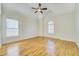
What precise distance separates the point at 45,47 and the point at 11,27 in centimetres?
69

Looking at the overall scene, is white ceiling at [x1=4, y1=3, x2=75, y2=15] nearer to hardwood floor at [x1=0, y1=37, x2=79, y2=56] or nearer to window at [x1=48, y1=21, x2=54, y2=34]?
window at [x1=48, y1=21, x2=54, y2=34]

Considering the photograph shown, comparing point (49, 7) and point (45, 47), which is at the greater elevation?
point (49, 7)

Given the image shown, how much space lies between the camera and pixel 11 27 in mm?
2229

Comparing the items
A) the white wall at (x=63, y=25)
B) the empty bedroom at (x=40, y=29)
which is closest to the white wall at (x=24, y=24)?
the empty bedroom at (x=40, y=29)

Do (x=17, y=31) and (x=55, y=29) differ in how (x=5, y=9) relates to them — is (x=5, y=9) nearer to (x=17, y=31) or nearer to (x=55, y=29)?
(x=17, y=31)

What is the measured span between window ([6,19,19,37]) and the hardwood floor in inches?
6.8

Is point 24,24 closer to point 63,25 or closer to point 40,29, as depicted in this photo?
point 40,29

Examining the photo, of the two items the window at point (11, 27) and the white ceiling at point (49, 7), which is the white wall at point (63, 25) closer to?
the white ceiling at point (49, 7)

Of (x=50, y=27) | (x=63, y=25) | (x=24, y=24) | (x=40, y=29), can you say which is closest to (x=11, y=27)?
(x=24, y=24)

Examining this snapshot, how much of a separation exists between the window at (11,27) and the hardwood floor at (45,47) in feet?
0.57

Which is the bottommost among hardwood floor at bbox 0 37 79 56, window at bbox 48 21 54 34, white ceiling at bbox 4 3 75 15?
hardwood floor at bbox 0 37 79 56

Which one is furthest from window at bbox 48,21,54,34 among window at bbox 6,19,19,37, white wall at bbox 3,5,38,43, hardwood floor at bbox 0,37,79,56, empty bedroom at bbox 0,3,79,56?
window at bbox 6,19,19,37

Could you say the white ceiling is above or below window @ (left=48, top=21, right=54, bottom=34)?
above

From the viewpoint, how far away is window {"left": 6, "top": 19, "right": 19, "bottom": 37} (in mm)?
2203
